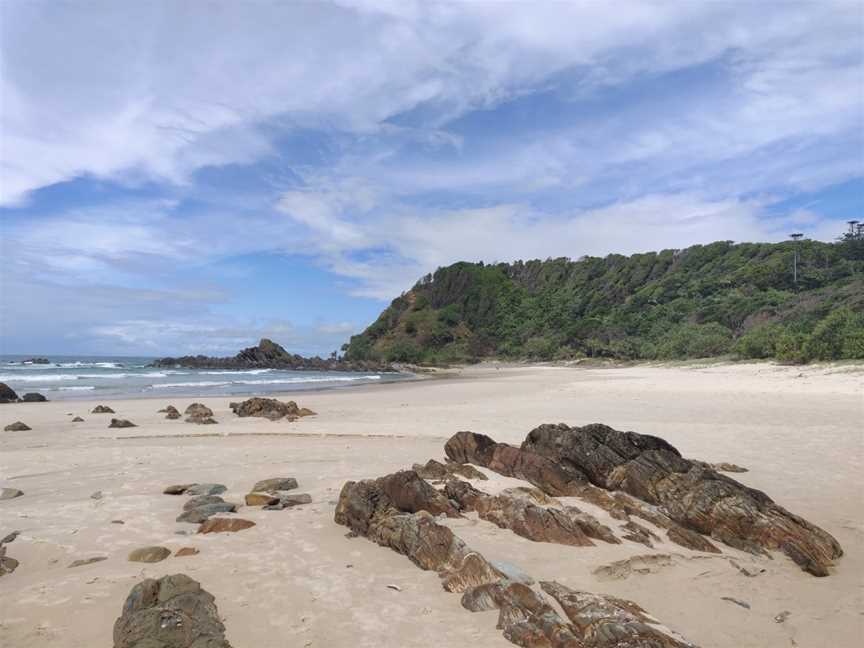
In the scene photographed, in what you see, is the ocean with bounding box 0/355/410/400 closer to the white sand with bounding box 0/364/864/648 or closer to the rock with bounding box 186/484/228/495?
the white sand with bounding box 0/364/864/648

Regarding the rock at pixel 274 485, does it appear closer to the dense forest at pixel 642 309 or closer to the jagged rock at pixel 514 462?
the jagged rock at pixel 514 462

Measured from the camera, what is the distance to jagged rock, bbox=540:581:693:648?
346cm

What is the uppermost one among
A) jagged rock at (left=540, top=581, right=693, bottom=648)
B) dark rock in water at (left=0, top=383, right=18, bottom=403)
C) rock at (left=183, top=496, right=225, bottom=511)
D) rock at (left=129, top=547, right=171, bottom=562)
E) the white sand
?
dark rock in water at (left=0, top=383, right=18, bottom=403)

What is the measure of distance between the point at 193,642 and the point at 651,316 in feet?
259

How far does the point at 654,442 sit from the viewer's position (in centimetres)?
817

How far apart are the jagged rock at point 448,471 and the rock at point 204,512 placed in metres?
2.72

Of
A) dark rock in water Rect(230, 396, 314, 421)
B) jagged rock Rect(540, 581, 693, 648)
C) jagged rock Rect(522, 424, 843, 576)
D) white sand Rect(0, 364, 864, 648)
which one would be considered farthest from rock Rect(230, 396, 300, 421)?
jagged rock Rect(540, 581, 693, 648)

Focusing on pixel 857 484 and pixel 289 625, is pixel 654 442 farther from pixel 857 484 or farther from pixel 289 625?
pixel 289 625

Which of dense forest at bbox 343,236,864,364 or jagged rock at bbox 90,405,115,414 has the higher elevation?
dense forest at bbox 343,236,864,364

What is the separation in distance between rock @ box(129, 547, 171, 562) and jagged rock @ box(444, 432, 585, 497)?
16.2 ft

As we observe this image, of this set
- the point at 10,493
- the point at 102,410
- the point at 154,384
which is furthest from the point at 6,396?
the point at 10,493

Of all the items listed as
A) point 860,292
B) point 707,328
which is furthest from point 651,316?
point 860,292

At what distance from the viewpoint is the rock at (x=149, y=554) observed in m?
5.16

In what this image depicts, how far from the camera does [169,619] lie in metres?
3.69
